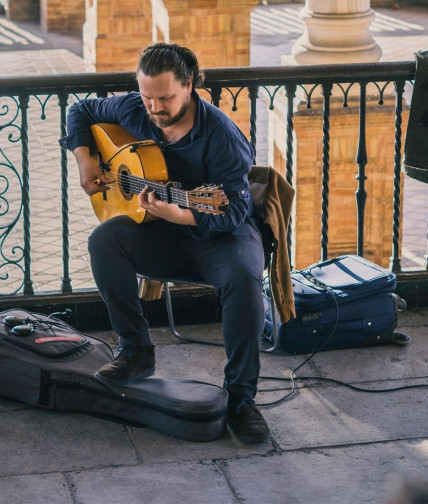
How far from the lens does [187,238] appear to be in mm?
3752

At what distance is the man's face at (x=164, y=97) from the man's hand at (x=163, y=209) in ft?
0.83

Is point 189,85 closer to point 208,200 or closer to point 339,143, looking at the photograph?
point 208,200

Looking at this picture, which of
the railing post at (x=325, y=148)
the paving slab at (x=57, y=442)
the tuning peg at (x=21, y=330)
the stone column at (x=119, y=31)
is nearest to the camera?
the paving slab at (x=57, y=442)

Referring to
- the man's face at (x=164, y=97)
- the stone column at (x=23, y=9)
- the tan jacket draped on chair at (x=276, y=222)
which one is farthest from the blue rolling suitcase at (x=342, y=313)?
the stone column at (x=23, y=9)

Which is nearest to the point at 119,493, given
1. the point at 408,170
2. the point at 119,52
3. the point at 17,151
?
the point at 408,170

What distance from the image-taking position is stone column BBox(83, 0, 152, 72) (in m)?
12.1

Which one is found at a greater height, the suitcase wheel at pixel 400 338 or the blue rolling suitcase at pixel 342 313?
the blue rolling suitcase at pixel 342 313

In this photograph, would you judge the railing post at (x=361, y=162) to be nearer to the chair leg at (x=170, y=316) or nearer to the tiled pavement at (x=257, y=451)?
the tiled pavement at (x=257, y=451)

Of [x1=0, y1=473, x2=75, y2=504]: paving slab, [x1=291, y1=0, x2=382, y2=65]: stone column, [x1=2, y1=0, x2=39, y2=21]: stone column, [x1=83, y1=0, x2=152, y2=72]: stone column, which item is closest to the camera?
[x1=0, y1=473, x2=75, y2=504]: paving slab

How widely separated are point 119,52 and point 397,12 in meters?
7.94

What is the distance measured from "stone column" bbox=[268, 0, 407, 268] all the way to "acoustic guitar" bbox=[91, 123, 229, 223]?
10.7ft

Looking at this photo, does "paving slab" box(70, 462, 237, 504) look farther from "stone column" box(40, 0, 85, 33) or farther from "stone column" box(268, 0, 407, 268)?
"stone column" box(40, 0, 85, 33)

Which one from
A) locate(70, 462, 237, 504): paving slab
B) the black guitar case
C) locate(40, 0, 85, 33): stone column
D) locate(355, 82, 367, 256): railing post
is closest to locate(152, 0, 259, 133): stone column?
locate(355, 82, 367, 256): railing post

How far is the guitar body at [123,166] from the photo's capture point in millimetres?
3602
